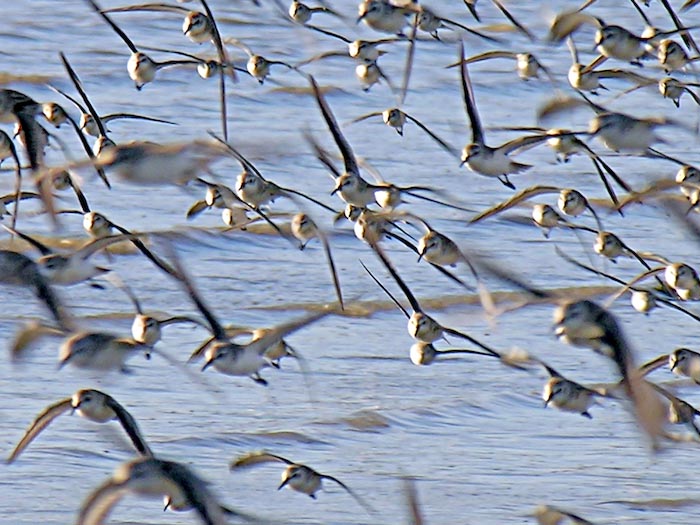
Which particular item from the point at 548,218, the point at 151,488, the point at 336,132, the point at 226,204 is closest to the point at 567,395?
the point at 336,132

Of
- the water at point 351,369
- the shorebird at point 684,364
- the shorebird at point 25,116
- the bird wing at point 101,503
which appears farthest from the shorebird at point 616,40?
the bird wing at point 101,503

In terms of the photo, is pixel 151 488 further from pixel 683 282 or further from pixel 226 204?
pixel 226 204

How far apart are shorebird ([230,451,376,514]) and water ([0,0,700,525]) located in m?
0.07

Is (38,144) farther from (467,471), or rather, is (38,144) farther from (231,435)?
(467,471)

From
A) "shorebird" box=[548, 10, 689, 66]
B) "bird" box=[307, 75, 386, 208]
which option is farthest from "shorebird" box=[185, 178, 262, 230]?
"shorebird" box=[548, 10, 689, 66]

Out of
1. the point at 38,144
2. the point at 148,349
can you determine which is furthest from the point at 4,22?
the point at 148,349

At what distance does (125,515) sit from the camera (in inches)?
265

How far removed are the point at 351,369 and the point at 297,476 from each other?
1722 mm

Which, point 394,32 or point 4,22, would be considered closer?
point 394,32

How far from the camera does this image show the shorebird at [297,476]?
6.80 metres

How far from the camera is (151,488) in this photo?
5.47 m

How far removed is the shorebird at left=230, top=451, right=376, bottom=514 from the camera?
268 inches

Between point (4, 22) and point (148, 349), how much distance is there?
941 cm

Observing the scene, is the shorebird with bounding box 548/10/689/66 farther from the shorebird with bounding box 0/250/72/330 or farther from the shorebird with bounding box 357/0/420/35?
the shorebird with bounding box 0/250/72/330
